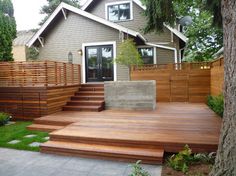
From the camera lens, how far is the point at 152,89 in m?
8.05

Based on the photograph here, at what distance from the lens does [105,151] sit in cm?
432

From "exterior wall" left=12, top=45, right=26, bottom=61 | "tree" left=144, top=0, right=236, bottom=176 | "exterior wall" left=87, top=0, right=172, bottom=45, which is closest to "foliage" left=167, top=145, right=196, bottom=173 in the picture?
"tree" left=144, top=0, right=236, bottom=176

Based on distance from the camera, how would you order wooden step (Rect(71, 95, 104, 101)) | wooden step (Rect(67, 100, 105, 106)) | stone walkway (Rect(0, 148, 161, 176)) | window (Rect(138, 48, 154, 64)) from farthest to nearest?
window (Rect(138, 48, 154, 64)) → wooden step (Rect(71, 95, 104, 101)) → wooden step (Rect(67, 100, 105, 106)) → stone walkway (Rect(0, 148, 161, 176))

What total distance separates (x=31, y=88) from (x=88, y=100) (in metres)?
2.14

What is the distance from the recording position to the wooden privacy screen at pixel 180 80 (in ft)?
32.1

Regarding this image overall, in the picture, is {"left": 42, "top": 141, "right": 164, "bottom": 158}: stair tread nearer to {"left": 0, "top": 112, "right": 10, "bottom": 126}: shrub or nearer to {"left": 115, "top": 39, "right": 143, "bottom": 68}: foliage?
{"left": 0, "top": 112, "right": 10, "bottom": 126}: shrub

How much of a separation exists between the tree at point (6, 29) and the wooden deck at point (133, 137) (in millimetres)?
4197

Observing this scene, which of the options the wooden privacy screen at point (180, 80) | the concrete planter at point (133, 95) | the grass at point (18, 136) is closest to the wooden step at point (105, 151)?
the grass at point (18, 136)

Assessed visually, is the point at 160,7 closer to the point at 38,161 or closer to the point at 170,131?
the point at 170,131

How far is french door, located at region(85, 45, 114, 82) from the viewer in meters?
11.6

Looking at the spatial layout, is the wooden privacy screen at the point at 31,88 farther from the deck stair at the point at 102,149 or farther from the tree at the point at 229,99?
the tree at the point at 229,99

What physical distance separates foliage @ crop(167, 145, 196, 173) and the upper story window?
10.2m

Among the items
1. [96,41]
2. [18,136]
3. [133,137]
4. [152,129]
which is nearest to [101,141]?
[133,137]

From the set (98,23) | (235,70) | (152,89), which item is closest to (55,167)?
(235,70)
